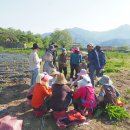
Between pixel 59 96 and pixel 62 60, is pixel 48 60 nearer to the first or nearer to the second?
pixel 62 60

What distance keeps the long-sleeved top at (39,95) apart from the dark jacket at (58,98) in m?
0.34

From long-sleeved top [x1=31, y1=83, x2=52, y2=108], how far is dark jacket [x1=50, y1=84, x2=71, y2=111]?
0.34 m

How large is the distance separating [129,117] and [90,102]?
113 centimetres

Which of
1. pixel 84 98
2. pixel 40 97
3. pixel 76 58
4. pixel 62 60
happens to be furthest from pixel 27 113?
pixel 62 60

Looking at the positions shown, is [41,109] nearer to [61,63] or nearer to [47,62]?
[47,62]

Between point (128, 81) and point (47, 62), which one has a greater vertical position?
point (47, 62)

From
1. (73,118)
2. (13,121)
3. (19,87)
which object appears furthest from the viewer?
(19,87)

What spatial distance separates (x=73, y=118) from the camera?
729 centimetres

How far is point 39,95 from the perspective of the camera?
26.0 feet

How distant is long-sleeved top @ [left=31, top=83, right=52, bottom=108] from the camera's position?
7.90m

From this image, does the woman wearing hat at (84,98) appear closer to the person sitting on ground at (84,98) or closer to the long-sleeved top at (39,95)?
the person sitting on ground at (84,98)

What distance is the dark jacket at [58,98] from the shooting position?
7582mm

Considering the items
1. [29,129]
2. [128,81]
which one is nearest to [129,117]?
[29,129]

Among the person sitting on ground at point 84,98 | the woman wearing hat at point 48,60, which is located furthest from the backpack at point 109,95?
the woman wearing hat at point 48,60
